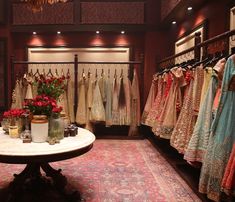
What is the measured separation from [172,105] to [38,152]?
1999 mm

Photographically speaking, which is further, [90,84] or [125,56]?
[125,56]

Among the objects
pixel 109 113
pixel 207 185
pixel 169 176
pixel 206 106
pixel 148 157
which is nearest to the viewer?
pixel 207 185

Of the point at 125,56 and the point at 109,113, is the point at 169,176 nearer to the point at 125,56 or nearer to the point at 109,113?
the point at 109,113

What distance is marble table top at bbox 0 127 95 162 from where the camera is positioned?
1.98m

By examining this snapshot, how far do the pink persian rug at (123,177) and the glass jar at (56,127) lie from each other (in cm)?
71

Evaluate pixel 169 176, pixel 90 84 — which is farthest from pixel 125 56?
pixel 169 176

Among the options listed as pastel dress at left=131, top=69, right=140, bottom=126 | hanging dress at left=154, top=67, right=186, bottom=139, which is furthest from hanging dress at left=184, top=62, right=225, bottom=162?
pastel dress at left=131, top=69, right=140, bottom=126

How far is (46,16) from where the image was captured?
227 inches

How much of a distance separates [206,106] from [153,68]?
11.9 ft

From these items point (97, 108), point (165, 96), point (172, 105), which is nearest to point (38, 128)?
point (172, 105)

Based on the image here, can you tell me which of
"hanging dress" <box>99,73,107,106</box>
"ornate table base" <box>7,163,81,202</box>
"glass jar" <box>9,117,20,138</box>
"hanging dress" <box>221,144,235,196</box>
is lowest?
"ornate table base" <box>7,163,81,202</box>

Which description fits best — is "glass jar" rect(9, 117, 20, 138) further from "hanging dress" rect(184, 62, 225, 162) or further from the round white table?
"hanging dress" rect(184, 62, 225, 162)

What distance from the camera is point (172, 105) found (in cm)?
345

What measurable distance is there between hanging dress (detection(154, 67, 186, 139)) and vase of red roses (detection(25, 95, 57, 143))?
166 cm
